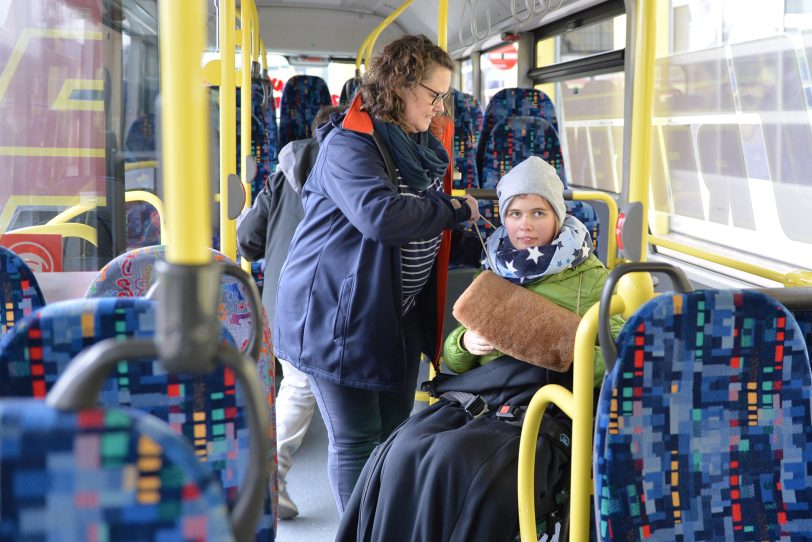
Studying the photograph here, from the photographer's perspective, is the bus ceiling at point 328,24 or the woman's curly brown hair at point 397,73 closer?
the woman's curly brown hair at point 397,73

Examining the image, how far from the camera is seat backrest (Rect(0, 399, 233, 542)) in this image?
0.76m

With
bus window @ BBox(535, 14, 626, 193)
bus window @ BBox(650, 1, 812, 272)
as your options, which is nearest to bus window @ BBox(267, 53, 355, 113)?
bus window @ BBox(535, 14, 626, 193)

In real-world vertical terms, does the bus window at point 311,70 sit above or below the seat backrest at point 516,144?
above

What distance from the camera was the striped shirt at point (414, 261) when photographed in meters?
2.37

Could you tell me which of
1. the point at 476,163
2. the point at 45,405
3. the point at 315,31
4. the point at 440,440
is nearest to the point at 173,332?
the point at 45,405

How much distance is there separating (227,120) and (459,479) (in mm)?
1368

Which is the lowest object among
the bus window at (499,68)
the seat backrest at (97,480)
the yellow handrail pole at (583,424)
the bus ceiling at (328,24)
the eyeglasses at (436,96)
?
the yellow handrail pole at (583,424)

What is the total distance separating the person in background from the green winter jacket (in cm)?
60

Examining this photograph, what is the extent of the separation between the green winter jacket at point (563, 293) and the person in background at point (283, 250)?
0.60 meters

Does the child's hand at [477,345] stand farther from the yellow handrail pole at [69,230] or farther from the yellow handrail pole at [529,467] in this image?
the yellow handrail pole at [69,230]

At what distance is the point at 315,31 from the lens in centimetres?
973

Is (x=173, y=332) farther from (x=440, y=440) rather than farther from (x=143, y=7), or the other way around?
(x=143, y=7)

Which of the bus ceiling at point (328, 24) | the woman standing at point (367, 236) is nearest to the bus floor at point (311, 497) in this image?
the woman standing at point (367, 236)

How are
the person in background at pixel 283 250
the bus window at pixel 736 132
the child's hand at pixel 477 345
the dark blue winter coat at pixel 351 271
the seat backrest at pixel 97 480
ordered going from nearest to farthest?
the seat backrest at pixel 97 480
the dark blue winter coat at pixel 351 271
the child's hand at pixel 477 345
the person in background at pixel 283 250
the bus window at pixel 736 132
